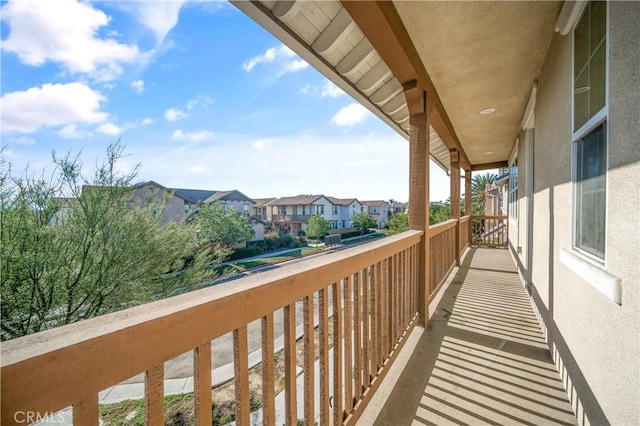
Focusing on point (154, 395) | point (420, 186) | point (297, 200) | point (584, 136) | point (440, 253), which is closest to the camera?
point (154, 395)

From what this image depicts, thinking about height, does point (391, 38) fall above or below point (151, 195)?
above

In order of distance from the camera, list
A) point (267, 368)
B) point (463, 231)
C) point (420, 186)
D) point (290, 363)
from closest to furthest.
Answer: point (267, 368), point (290, 363), point (420, 186), point (463, 231)

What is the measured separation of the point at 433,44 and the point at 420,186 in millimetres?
1267

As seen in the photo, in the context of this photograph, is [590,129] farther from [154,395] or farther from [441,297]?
[441,297]

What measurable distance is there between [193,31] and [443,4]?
282 cm

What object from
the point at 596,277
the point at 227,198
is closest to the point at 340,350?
the point at 596,277

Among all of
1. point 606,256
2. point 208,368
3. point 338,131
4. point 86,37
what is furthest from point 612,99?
point 338,131

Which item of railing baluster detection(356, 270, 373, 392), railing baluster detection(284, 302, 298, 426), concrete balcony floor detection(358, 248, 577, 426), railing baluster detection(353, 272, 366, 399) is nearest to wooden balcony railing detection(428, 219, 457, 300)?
concrete balcony floor detection(358, 248, 577, 426)

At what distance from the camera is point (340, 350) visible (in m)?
1.46

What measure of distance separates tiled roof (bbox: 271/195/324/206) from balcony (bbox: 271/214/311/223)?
1501mm

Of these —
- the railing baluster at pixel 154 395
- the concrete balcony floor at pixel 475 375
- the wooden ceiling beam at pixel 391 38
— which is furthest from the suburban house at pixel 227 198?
the railing baluster at pixel 154 395

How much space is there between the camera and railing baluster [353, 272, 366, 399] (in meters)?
1.59

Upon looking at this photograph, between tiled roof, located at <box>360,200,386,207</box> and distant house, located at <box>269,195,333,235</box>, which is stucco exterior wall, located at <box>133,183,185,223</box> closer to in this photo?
distant house, located at <box>269,195,333,235</box>

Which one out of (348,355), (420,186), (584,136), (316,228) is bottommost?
(316,228)
